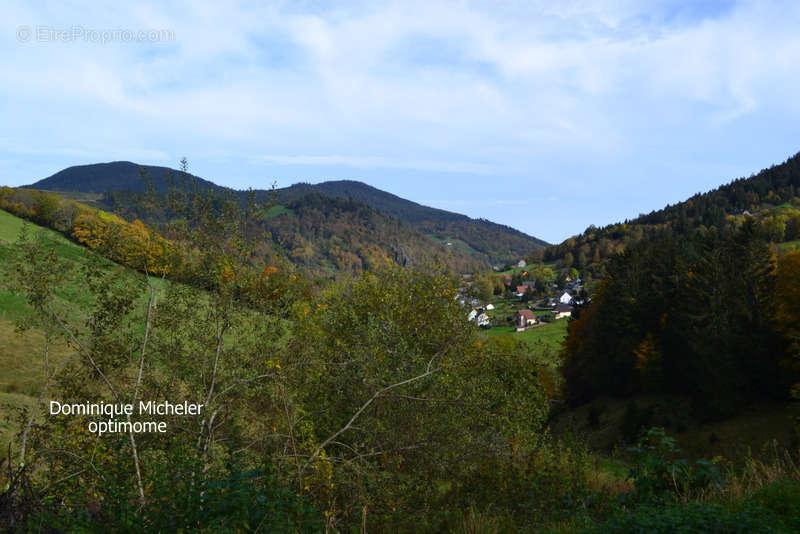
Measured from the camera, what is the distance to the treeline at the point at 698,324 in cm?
3497

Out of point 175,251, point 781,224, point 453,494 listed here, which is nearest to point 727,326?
Result: point 453,494

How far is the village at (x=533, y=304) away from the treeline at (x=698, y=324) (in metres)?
14.3

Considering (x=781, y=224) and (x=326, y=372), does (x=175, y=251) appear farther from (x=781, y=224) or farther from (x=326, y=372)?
(x=781, y=224)

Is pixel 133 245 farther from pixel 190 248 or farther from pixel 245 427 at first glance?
pixel 245 427

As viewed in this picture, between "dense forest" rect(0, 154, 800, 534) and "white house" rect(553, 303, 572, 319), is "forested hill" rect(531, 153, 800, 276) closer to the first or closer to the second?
"white house" rect(553, 303, 572, 319)

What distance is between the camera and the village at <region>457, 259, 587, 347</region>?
9917cm

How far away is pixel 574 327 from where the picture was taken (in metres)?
56.8

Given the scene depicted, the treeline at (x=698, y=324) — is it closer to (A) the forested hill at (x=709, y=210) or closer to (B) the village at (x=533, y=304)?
(B) the village at (x=533, y=304)

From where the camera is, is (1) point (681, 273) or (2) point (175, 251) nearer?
(2) point (175, 251)

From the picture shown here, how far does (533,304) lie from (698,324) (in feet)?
358

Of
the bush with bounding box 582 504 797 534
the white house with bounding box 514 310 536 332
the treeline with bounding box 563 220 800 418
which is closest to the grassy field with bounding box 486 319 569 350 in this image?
the white house with bounding box 514 310 536 332

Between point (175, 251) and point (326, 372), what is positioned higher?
point (175, 251)

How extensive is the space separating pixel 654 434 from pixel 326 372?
608cm

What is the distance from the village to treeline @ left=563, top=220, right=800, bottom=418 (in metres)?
14.3
